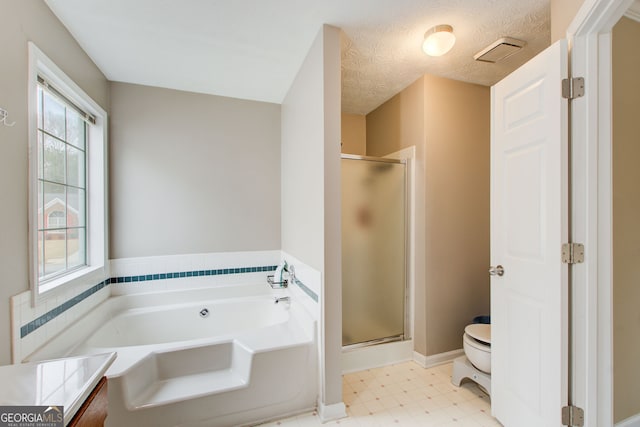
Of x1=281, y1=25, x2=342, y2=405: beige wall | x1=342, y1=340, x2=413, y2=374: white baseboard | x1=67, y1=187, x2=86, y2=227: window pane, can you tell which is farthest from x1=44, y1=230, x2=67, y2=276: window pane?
x1=342, y1=340, x2=413, y2=374: white baseboard

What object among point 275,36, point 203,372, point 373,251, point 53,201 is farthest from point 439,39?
point 53,201

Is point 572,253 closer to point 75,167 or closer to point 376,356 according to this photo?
point 376,356

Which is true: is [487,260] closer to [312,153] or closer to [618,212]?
[618,212]

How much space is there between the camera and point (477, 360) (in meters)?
1.86

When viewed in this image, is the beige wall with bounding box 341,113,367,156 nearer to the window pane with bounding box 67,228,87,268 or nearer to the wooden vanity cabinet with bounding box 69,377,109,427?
the window pane with bounding box 67,228,87,268

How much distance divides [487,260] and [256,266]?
2216 millimetres

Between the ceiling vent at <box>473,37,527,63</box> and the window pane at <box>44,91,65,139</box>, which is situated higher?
the ceiling vent at <box>473,37,527,63</box>

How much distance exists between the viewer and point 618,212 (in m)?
1.38

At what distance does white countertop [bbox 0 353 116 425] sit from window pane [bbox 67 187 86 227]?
4.77 ft

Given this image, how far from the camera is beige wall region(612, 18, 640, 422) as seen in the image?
1376 mm

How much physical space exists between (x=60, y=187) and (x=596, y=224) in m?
3.11

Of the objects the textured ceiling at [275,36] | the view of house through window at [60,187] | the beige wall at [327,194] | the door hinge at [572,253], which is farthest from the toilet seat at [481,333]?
the view of house through window at [60,187]

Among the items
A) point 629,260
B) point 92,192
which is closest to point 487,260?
point 629,260

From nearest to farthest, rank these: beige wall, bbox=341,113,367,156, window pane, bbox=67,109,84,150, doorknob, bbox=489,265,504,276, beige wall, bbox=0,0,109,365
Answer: beige wall, bbox=0,0,109,365
doorknob, bbox=489,265,504,276
window pane, bbox=67,109,84,150
beige wall, bbox=341,113,367,156
